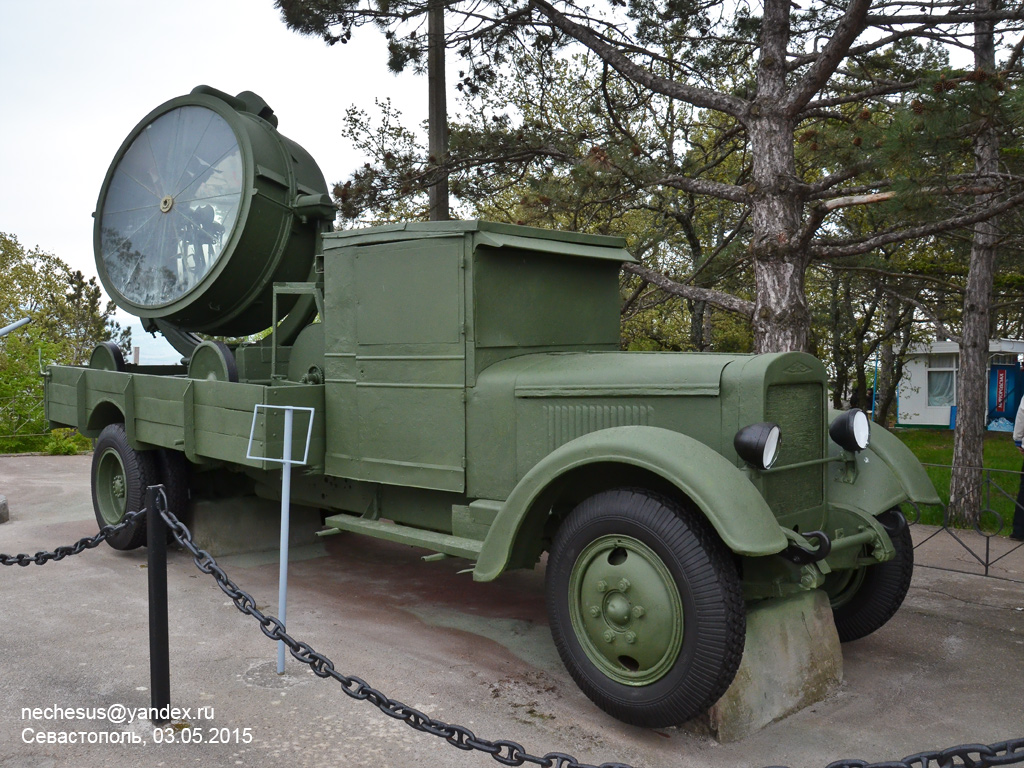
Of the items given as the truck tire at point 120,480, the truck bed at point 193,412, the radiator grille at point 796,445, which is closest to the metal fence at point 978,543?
the radiator grille at point 796,445

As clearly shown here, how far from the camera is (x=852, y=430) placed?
4.51m

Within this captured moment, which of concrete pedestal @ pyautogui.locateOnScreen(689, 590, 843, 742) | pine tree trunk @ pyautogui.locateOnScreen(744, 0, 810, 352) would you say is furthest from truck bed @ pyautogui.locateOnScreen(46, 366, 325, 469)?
pine tree trunk @ pyautogui.locateOnScreen(744, 0, 810, 352)

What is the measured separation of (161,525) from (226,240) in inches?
121

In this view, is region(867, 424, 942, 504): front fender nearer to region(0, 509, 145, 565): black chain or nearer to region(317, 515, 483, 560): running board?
region(317, 515, 483, 560): running board

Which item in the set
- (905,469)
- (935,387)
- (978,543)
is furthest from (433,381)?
(935,387)

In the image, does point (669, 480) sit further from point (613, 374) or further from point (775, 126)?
point (775, 126)

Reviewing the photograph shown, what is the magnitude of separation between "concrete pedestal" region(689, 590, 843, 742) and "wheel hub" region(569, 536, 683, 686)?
0.37m

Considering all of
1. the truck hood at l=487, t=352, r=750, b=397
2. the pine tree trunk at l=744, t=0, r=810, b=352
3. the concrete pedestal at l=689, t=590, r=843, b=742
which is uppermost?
the pine tree trunk at l=744, t=0, r=810, b=352

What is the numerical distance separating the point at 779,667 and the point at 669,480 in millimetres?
1091

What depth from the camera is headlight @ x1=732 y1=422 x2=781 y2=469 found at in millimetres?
3656

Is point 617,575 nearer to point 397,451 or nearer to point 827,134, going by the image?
point 397,451

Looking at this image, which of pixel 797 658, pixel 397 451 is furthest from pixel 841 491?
pixel 397 451

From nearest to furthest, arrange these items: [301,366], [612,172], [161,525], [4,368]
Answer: [161,525]
[301,366]
[612,172]
[4,368]

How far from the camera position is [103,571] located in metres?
6.11
